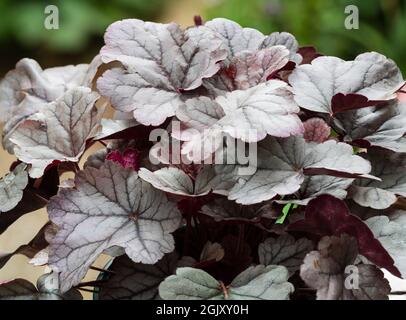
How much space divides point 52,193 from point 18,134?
0.07 m

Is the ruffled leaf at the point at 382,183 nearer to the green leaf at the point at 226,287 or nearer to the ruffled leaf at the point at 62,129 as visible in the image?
the green leaf at the point at 226,287

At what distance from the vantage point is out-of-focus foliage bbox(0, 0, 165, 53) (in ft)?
7.36

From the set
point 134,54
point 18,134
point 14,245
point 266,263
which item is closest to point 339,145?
point 266,263

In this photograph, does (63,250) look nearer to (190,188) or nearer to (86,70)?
(190,188)

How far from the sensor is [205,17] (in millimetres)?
1991

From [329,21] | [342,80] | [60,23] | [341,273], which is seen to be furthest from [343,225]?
[60,23]

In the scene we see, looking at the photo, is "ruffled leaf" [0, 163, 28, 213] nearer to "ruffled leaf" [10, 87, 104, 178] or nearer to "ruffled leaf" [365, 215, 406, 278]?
"ruffled leaf" [10, 87, 104, 178]

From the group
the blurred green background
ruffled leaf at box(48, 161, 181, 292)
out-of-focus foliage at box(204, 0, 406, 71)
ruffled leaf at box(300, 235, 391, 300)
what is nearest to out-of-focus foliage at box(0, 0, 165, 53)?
the blurred green background

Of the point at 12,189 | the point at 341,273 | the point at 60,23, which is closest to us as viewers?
the point at 341,273

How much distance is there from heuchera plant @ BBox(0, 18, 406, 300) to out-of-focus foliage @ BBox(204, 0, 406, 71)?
1.09 metres

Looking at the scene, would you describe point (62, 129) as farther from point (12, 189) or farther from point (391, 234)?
point (391, 234)

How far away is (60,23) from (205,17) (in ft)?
1.84

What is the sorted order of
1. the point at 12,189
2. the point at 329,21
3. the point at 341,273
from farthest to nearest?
1. the point at 329,21
2. the point at 12,189
3. the point at 341,273

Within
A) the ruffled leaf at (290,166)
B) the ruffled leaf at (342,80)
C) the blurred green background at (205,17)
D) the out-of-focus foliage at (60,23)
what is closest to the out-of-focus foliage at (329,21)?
the blurred green background at (205,17)
